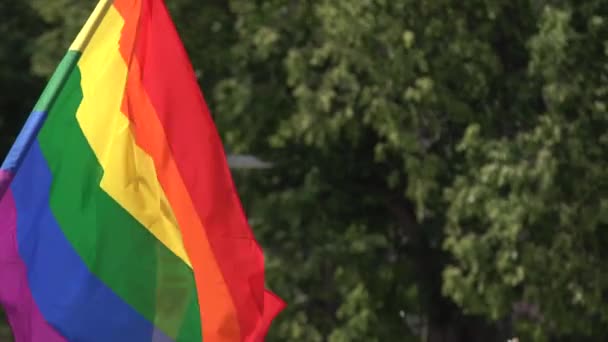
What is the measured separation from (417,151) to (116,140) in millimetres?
4503

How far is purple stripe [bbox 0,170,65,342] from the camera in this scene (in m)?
4.31

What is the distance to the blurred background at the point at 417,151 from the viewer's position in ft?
27.4

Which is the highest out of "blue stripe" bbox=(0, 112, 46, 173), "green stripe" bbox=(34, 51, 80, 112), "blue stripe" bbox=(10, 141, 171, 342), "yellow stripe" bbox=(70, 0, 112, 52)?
"yellow stripe" bbox=(70, 0, 112, 52)

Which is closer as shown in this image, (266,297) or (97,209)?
(97,209)

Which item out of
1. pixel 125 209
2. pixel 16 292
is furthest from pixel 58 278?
pixel 125 209

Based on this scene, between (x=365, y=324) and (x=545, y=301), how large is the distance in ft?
4.49

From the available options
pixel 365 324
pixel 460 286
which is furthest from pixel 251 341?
pixel 365 324

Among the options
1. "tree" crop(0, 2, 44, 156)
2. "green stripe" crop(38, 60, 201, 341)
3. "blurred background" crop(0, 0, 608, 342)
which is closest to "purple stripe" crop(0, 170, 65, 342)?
"green stripe" crop(38, 60, 201, 341)

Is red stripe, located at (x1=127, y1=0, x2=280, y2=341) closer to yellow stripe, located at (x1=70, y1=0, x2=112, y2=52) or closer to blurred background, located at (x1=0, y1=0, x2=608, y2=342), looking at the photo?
yellow stripe, located at (x1=70, y1=0, x2=112, y2=52)

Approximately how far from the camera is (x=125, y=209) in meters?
4.47

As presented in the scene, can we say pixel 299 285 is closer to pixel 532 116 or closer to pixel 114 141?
pixel 532 116

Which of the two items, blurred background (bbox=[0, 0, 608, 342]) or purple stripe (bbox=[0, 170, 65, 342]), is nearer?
purple stripe (bbox=[0, 170, 65, 342])

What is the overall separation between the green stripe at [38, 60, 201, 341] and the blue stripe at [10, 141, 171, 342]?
0.03m

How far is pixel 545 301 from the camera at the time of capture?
27.9 feet
